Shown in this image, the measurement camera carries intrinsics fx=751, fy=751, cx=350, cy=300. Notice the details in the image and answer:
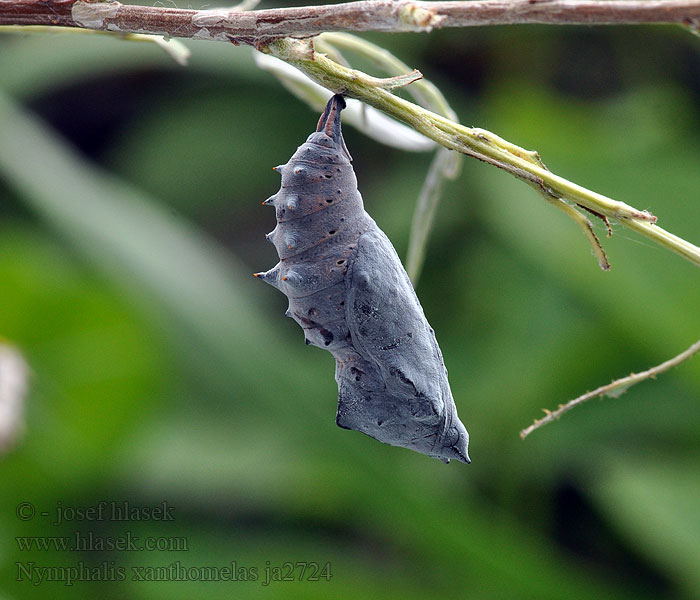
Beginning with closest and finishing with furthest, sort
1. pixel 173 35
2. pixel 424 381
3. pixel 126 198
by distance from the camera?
pixel 173 35 → pixel 424 381 → pixel 126 198

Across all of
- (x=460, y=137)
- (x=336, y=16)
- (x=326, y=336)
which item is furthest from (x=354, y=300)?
(x=336, y=16)

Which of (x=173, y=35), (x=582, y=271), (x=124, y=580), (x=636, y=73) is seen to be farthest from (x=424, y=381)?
(x=636, y=73)

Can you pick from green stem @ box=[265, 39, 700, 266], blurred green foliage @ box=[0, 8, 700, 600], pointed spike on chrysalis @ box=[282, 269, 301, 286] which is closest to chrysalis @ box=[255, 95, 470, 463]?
pointed spike on chrysalis @ box=[282, 269, 301, 286]

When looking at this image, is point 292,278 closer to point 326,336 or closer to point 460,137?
point 326,336

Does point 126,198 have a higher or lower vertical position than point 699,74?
lower

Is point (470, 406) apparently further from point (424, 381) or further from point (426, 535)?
point (424, 381)

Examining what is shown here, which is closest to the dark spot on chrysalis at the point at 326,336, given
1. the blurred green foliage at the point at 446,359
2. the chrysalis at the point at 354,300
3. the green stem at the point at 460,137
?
the chrysalis at the point at 354,300

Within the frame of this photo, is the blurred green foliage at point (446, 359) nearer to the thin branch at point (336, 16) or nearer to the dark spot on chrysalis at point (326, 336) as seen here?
the dark spot on chrysalis at point (326, 336)
